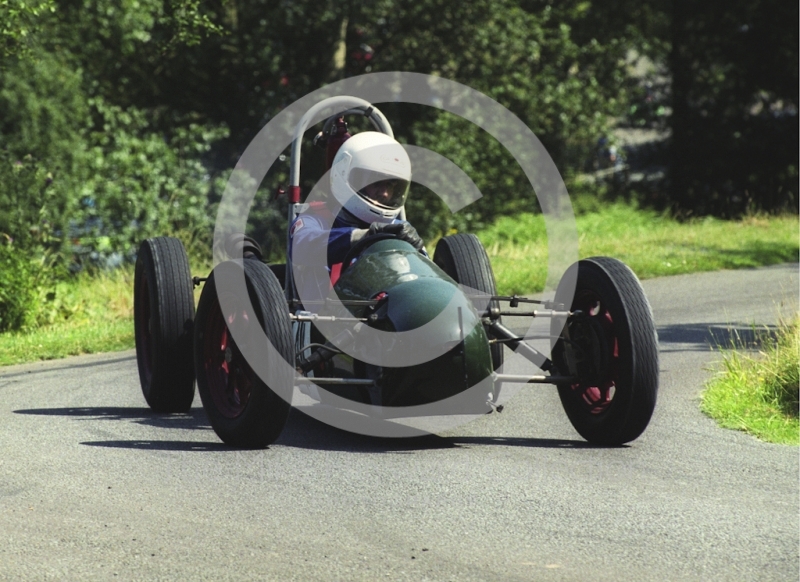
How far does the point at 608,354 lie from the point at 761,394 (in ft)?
5.98

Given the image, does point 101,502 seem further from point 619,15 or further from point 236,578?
point 619,15

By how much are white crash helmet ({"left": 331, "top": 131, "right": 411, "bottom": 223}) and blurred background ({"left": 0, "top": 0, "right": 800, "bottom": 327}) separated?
28.1 feet

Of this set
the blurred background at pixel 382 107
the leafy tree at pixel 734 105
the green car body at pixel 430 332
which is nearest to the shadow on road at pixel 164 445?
the green car body at pixel 430 332

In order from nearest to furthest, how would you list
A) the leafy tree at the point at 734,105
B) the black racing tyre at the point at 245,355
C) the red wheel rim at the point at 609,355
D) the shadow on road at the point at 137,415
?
1. the black racing tyre at the point at 245,355
2. the red wheel rim at the point at 609,355
3. the shadow on road at the point at 137,415
4. the leafy tree at the point at 734,105

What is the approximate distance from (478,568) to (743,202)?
22172mm

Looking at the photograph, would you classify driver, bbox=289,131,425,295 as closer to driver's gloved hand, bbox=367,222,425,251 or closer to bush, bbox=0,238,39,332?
driver's gloved hand, bbox=367,222,425,251

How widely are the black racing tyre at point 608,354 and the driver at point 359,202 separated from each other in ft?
3.59

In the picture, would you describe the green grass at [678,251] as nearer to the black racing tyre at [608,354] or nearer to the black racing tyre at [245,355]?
the black racing tyre at [608,354]

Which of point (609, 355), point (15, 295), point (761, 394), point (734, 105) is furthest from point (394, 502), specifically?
point (734, 105)

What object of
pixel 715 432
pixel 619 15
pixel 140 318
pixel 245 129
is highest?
pixel 619 15

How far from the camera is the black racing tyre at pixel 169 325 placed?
303 inches

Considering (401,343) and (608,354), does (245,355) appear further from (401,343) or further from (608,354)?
(608,354)

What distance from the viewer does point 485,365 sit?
20.5 ft

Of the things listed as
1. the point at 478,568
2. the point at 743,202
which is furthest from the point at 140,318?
the point at 743,202
